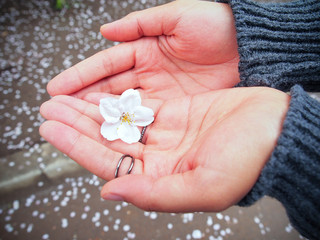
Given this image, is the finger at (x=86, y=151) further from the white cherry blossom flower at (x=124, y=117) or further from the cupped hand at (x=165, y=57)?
the cupped hand at (x=165, y=57)

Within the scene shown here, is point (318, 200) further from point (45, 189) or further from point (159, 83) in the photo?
point (45, 189)

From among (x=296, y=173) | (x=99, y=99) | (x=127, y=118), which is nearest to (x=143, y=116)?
(x=127, y=118)

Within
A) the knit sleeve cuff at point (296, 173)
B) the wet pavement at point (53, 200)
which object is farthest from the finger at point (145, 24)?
the wet pavement at point (53, 200)

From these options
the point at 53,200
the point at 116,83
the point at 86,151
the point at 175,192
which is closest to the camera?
the point at 175,192

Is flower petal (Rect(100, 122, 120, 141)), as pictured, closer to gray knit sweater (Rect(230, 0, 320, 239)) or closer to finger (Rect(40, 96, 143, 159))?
finger (Rect(40, 96, 143, 159))

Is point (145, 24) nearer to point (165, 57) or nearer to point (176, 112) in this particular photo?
point (165, 57)

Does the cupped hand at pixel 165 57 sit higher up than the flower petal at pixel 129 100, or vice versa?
the cupped hand at pixel 165 57
